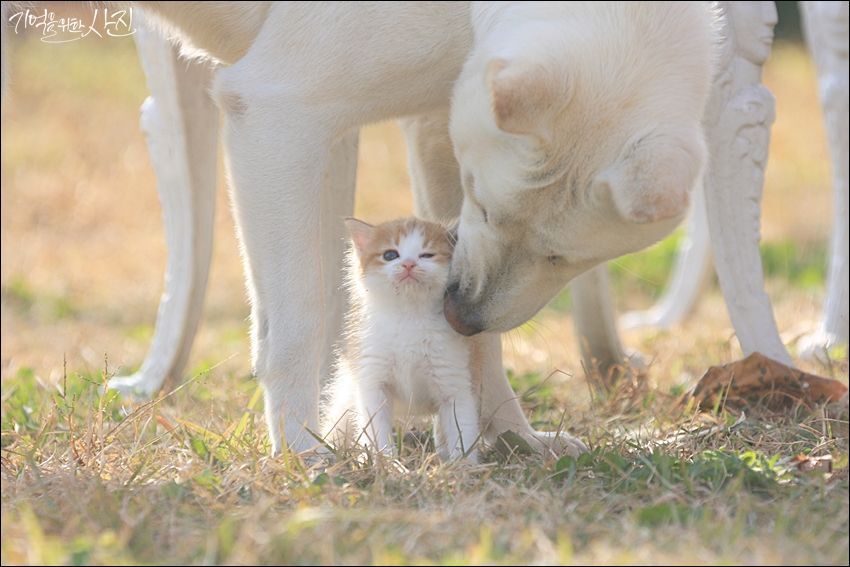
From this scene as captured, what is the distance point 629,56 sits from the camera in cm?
280

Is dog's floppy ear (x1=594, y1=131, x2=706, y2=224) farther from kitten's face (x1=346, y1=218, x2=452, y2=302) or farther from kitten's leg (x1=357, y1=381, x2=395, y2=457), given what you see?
kitten's leg (x1=357, y1=381, x2=395, y2=457)

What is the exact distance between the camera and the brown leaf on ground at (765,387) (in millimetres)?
3799

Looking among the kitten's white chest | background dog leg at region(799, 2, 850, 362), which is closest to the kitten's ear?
the kitten's white chest

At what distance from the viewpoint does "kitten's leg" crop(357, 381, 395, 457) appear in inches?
129

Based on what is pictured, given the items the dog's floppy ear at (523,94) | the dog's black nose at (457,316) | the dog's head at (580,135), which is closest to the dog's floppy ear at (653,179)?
the dog's head at (580,135)

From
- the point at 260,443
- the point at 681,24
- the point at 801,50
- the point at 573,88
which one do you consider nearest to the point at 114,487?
the point at 260,443

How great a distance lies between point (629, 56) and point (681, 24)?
22cm

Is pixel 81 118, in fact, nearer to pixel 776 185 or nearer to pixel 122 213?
pixel 122 213

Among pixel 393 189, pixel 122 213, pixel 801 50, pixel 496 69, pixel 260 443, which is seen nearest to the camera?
pixel 496 69

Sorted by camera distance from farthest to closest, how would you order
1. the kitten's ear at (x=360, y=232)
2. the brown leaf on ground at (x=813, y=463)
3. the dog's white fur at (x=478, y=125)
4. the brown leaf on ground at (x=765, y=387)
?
1. the brown leaf on ground at (x=765, y=387)
2. the kitten's ear at (x=360, y=232)
3. the brown leaf on ground at (x=813, y=463)
4. the dog's white fur at (x=478, y=125)

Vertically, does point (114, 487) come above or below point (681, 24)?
below

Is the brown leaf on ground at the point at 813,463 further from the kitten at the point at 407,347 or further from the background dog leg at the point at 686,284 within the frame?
the background dog leg at the point at 686,284

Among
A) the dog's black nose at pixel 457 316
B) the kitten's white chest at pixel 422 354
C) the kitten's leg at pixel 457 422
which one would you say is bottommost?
the kitten's leg at pixel 457 422

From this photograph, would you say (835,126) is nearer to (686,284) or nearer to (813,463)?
(686,284)
